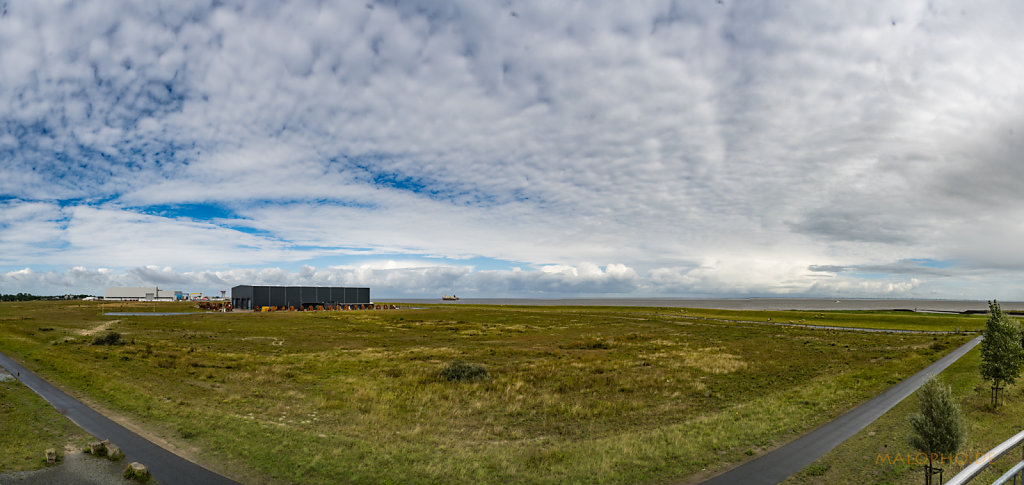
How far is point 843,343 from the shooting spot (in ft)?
192

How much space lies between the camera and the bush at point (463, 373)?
30.2 m

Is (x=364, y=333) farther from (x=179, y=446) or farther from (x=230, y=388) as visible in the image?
(x=179, y=446)

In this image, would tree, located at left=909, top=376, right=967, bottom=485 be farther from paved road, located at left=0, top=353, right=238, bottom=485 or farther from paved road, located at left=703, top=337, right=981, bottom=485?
paved road, located at left=0, top=353, right=238, bottom=485

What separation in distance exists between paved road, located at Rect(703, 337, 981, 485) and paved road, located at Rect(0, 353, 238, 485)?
→ 50.3 ft

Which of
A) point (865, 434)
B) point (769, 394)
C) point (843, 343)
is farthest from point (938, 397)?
point (843, 343)

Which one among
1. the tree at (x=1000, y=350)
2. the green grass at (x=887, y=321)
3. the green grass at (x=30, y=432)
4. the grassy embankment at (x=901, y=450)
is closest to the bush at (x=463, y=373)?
the green grass at (x=30, y=432)

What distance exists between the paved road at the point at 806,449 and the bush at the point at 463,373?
1871cm

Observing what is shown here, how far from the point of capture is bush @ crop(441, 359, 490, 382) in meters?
30.2

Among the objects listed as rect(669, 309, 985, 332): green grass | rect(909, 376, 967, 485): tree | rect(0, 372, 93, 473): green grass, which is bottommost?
rect(669, 309, 985, 332): green grass

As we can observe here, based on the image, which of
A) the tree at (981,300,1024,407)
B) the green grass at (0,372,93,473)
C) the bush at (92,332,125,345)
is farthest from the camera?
the bush at (92,332,125,345)

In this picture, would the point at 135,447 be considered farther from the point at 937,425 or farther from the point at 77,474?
the point at 937,425

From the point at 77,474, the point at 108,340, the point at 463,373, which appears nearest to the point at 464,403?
the point at 463,373

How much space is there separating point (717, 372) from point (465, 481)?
2766 centimetres

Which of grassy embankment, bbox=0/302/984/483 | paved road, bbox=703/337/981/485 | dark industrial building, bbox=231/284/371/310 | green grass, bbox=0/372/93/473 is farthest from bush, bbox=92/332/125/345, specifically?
dark industrial building, bbox=231/284/371/310
